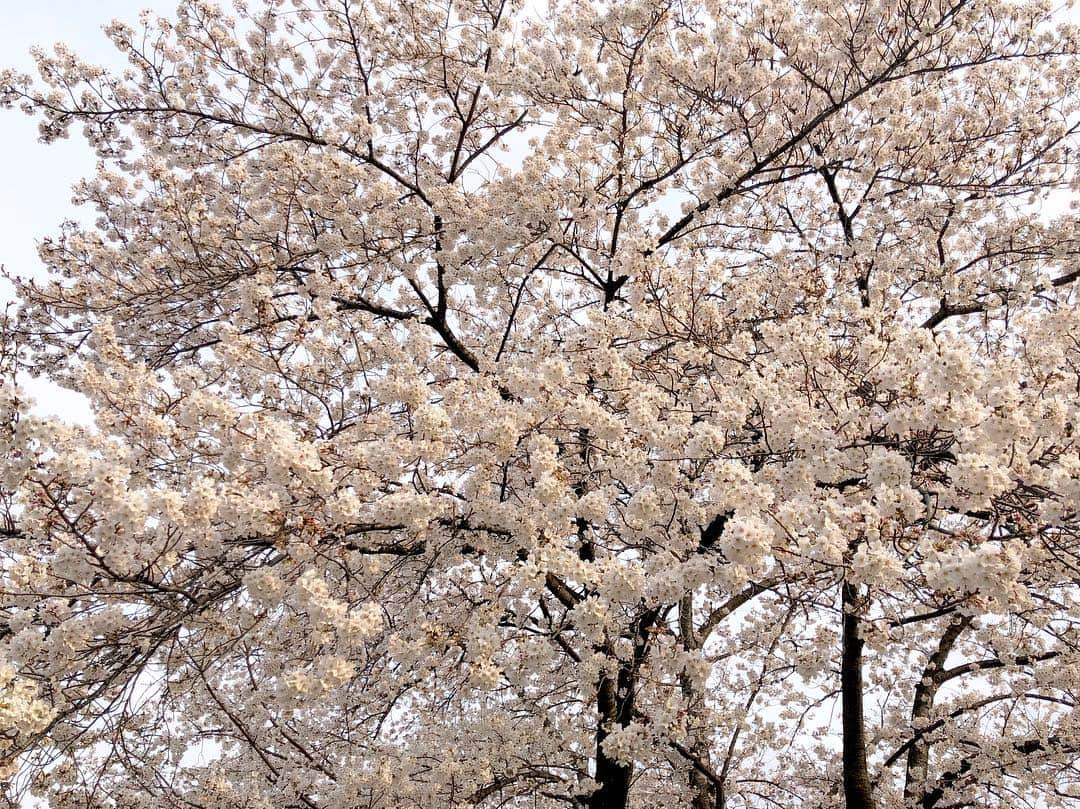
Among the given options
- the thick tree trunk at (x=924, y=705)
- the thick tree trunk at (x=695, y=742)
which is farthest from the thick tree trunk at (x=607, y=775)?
the thick tree trunk at (x=924, y=705)

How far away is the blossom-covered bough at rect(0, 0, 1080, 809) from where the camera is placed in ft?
14.3

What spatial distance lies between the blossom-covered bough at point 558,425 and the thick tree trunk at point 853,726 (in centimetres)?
4

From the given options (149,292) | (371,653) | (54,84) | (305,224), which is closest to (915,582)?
(371,653)

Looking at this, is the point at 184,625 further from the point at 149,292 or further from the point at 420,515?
the point at 149,292

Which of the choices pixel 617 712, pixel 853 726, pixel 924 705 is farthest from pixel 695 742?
pixel 924 705

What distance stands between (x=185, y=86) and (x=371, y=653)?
261 inches

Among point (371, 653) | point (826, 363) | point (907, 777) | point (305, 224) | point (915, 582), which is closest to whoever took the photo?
point (915, 582)

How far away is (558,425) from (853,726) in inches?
202

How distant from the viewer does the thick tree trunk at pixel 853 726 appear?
7.51m

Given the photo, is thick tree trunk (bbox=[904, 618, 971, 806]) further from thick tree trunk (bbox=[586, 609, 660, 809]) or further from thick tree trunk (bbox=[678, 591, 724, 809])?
thick tree trunk (bbox=[586, 609, 660, 809])

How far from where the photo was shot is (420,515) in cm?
471

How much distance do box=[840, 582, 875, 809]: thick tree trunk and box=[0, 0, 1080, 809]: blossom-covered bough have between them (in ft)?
0.14

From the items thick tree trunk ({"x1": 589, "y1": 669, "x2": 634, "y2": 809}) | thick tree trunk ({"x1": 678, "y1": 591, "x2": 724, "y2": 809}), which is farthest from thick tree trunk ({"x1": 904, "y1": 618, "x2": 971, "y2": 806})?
thick tree trunk ({"x1": 589, "y1": 669, "x2": 634, "y2": 809})

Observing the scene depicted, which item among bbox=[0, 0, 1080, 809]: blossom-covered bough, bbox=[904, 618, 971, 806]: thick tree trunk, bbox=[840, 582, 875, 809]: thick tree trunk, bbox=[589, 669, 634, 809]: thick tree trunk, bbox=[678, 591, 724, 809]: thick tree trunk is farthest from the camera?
bbox=[904, 618, 971, 806]: thick tree trunk
